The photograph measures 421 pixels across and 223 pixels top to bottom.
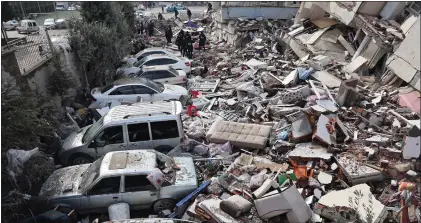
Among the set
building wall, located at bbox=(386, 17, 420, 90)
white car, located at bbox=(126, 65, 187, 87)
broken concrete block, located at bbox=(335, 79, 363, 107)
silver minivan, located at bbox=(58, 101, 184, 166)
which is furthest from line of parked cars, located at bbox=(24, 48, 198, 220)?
building wall, located at bbox=(386, 17, 420, 90)

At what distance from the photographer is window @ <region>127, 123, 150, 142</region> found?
800 centimetres

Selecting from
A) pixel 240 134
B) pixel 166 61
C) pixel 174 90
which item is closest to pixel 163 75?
pixel 166 61

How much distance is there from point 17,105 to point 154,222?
153 inches

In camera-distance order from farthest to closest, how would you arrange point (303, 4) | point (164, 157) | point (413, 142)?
point (303, 4) < point (164, 157) < point (413, 142)

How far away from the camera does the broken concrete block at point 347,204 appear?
5902mm

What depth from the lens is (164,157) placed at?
735 centimetres

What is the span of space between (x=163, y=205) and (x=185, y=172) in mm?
835

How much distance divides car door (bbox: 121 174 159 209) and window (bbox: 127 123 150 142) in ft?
5.59

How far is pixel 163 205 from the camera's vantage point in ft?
22.3

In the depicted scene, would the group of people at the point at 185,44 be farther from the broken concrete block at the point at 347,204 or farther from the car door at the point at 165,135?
the broken concrete block at the point at 347,204

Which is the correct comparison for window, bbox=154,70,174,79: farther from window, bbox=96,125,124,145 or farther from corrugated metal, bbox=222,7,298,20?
corrugated metal, bbox=222,7,298,20

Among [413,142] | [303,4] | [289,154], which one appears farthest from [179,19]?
[413,142]

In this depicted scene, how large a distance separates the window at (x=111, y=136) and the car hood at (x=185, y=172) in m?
1.57

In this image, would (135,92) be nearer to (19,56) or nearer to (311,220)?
(19,56)
